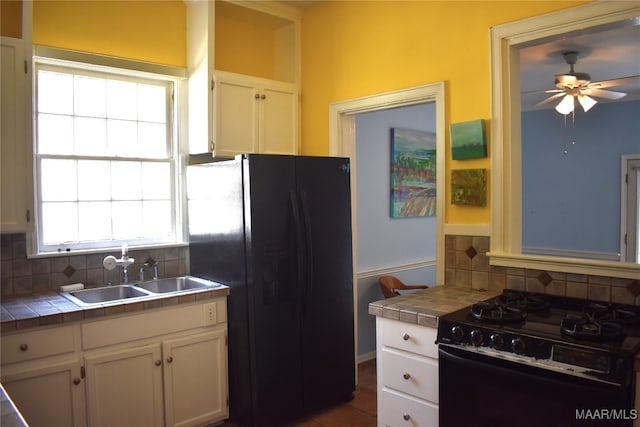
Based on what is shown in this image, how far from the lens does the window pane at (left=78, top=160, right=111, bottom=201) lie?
3.12m

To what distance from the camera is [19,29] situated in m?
2.78

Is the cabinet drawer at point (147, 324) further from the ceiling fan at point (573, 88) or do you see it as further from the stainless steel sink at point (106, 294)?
the ceiling fan at point (573, 88)

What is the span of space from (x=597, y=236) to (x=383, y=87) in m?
4.06

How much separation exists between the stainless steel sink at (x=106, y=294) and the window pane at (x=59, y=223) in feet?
1.22

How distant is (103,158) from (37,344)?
4.26 feet

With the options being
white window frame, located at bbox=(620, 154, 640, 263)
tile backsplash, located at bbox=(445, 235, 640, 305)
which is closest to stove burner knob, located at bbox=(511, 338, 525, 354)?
tile backsplash, located at bbox=(445, 235, 640, 305)

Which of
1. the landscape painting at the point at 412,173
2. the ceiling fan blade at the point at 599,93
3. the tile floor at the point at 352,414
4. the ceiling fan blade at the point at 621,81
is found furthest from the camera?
the landscape painting at the point at 412,173

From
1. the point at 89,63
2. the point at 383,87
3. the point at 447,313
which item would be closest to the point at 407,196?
the point at 383,87

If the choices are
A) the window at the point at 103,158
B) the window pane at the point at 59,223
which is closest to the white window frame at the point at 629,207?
the window at the point at 103,158

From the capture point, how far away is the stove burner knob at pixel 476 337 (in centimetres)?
206

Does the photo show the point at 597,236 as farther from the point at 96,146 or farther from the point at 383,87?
the point at 96,146

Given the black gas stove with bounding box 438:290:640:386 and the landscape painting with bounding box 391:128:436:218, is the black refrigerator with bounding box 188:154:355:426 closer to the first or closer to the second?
the black gas stove with bounding box 438:290:640:386

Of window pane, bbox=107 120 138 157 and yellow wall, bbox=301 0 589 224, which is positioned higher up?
yellow wall, bbox=301 0 589 224

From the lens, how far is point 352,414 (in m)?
3.19
